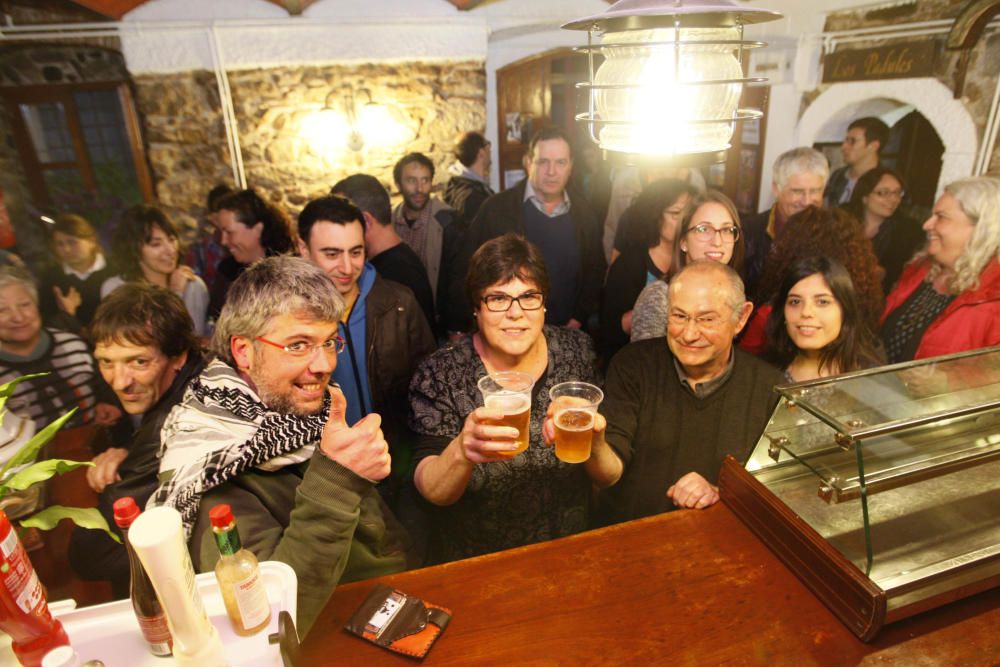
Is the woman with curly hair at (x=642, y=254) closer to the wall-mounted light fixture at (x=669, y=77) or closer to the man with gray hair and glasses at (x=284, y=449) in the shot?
the wall-mounted light fixture at (x=669, y=77)

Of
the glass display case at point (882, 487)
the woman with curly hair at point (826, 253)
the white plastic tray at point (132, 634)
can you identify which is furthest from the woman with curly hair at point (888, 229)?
the white plastic tray at point (132, 634)

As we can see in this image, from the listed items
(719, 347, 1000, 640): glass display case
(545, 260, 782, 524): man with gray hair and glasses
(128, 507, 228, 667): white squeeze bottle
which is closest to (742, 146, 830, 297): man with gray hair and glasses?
(545, 260, 782, 524): man with gray hair and glasses

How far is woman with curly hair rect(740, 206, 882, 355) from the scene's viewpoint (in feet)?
9.11

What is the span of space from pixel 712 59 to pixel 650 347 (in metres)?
1.24

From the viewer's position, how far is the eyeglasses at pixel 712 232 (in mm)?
3055

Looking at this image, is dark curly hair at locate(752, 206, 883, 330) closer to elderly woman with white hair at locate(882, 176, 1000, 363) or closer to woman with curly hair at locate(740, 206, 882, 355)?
woman with curly hair at locate(740, 206, 882, 355)

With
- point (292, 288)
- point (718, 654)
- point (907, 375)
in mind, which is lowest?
point (718, 654)

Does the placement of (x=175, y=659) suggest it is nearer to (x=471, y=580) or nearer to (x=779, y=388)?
(x=471, y=580)

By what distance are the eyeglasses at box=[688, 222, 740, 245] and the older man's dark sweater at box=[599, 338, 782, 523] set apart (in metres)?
0.99

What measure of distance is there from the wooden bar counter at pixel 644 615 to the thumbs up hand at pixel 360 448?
14.1 inches

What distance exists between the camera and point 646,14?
121 cm

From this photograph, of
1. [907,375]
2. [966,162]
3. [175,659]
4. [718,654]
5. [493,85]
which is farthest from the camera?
[493,85]

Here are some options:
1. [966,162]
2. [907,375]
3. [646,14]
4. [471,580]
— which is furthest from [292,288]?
[966,162]

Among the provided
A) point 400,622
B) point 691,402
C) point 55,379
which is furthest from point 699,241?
point 55,379
